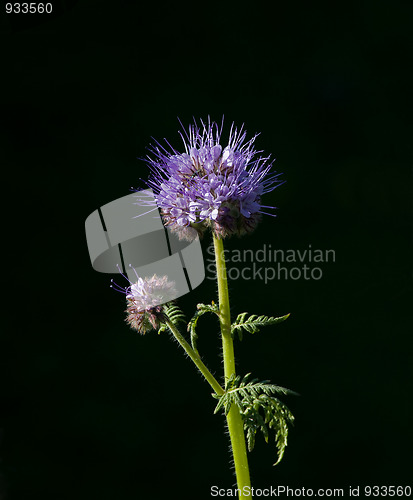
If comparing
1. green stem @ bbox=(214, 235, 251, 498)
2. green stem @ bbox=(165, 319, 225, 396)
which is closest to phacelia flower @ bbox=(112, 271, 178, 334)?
green stem @ bbox=(165, 319, 225, 396)

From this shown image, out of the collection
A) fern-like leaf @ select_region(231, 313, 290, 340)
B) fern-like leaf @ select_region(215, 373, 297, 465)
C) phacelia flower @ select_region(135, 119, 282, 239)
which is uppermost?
phacelia flower @ select_region(135, 119, 282, 239)

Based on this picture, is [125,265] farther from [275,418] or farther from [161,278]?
[275,418]

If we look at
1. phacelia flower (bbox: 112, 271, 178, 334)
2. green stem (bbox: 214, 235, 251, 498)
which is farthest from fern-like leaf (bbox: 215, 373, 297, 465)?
phacelia flower (bbox: 112, 271, 178, 334)

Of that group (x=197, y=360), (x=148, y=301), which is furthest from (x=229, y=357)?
(x=148, y=301)

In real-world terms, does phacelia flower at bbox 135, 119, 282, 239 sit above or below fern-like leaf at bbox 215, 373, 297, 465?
above

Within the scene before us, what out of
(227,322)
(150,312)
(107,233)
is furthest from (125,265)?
(227,322)

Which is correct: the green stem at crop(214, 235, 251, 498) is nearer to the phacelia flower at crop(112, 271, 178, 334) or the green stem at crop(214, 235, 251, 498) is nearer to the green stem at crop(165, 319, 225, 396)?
the green stem at crop(165, 319, 225, 396)
